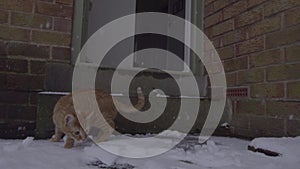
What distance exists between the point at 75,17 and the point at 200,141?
1.28 m

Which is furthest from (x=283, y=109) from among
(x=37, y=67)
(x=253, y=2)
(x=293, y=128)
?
(x=37, y=67)

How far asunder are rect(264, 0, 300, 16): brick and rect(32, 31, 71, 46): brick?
1.41m

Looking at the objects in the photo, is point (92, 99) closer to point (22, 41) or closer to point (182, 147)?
point (182, 147)

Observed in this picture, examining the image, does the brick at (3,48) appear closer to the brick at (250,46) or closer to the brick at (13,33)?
the brick at (13,33)

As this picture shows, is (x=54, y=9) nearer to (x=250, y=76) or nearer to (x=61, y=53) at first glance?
(x=61, y=53)

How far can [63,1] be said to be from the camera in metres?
2.14

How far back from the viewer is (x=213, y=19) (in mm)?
2555

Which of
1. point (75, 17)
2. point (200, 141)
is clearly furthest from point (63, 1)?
point (200, 141)

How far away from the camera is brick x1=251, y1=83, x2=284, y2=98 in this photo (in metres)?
1.87

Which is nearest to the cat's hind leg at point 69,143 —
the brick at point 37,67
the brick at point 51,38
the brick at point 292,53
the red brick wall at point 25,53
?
the red brick wall at point 25,53

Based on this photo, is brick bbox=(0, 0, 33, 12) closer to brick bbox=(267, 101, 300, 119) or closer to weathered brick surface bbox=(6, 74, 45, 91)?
weathered brick surface bbox=(6, 74, 45, 91)

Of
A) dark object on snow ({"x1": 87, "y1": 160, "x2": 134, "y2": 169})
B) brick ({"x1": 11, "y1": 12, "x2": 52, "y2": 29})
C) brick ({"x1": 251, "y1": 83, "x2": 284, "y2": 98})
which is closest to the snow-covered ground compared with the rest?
dark object on snow ({"x1": 87, "y1": 160, "x2": 134, "y2": 169})

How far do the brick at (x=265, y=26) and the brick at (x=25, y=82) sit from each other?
5.03 ft

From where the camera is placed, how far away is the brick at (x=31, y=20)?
2.01 m
